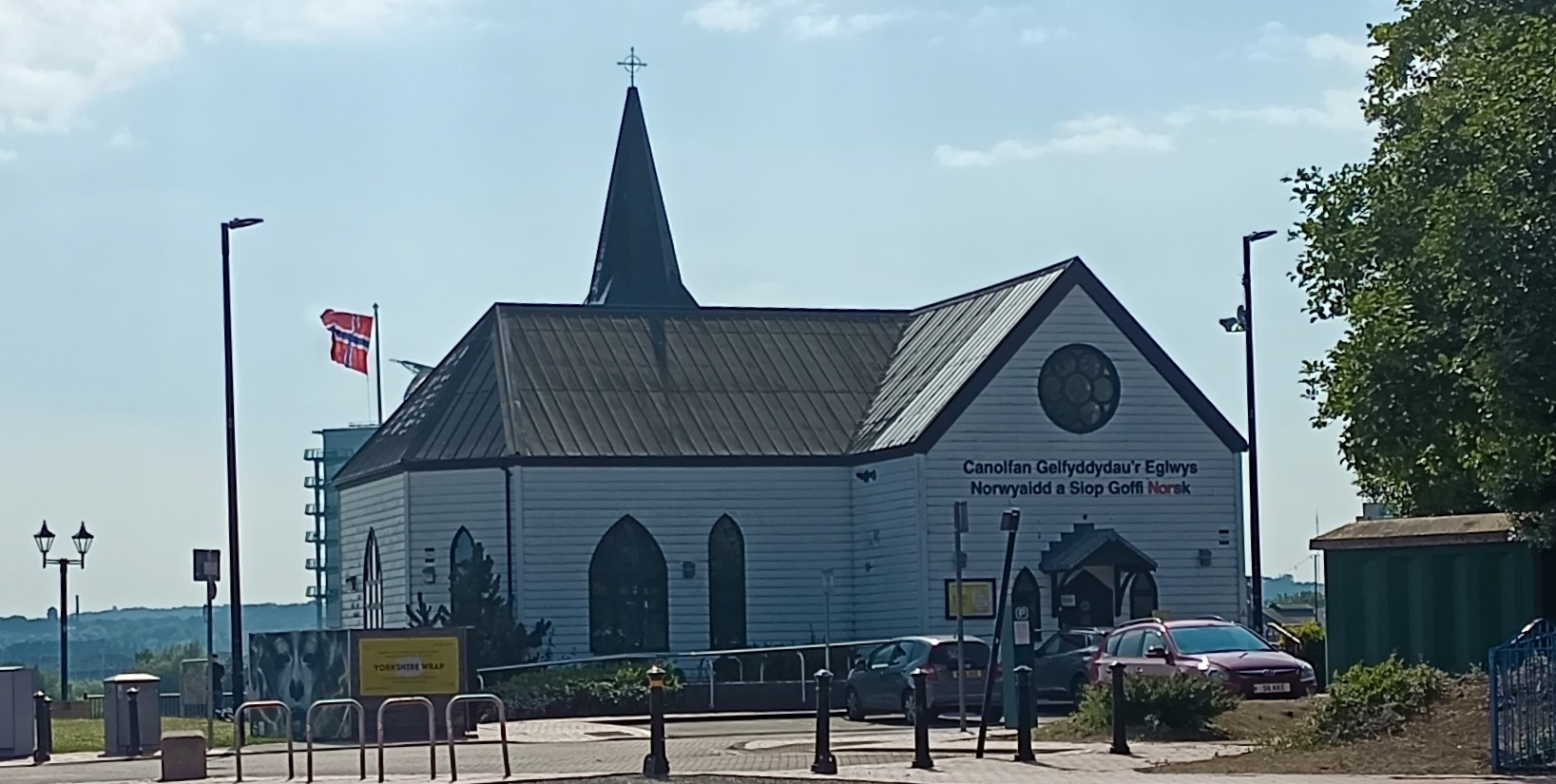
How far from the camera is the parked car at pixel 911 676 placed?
34.5 m

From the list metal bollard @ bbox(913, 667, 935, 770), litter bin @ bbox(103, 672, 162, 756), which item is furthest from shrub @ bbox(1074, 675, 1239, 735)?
litter bin @ bbox(103, 672, 162, 756)

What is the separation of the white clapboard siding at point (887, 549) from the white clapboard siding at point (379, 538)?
958 centimetres

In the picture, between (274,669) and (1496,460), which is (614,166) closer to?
(274,669)

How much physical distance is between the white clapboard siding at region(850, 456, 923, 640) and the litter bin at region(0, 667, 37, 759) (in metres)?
20.9

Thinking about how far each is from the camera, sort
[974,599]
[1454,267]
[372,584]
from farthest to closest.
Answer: [372,584]
[974,599]
[1454,267]

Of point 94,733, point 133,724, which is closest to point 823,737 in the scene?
point 133,724

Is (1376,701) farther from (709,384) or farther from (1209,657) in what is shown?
(709,384)

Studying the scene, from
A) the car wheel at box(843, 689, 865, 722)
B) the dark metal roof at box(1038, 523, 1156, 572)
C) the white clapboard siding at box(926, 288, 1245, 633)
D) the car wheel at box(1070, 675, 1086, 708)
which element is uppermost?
the white clapboard siding at box(926, 288, 1245, 633)

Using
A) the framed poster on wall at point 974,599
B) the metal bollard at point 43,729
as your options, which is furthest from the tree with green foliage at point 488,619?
the metal bollard at point 43,729

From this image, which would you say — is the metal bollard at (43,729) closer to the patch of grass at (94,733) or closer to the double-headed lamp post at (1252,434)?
the patch of grass at (94,733)

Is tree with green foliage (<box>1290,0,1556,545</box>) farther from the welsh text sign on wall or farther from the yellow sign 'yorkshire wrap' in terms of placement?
the welsh text sign on wall

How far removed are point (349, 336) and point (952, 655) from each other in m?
36.7

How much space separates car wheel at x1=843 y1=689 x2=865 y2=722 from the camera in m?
36.3

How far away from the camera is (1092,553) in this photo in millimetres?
48406
